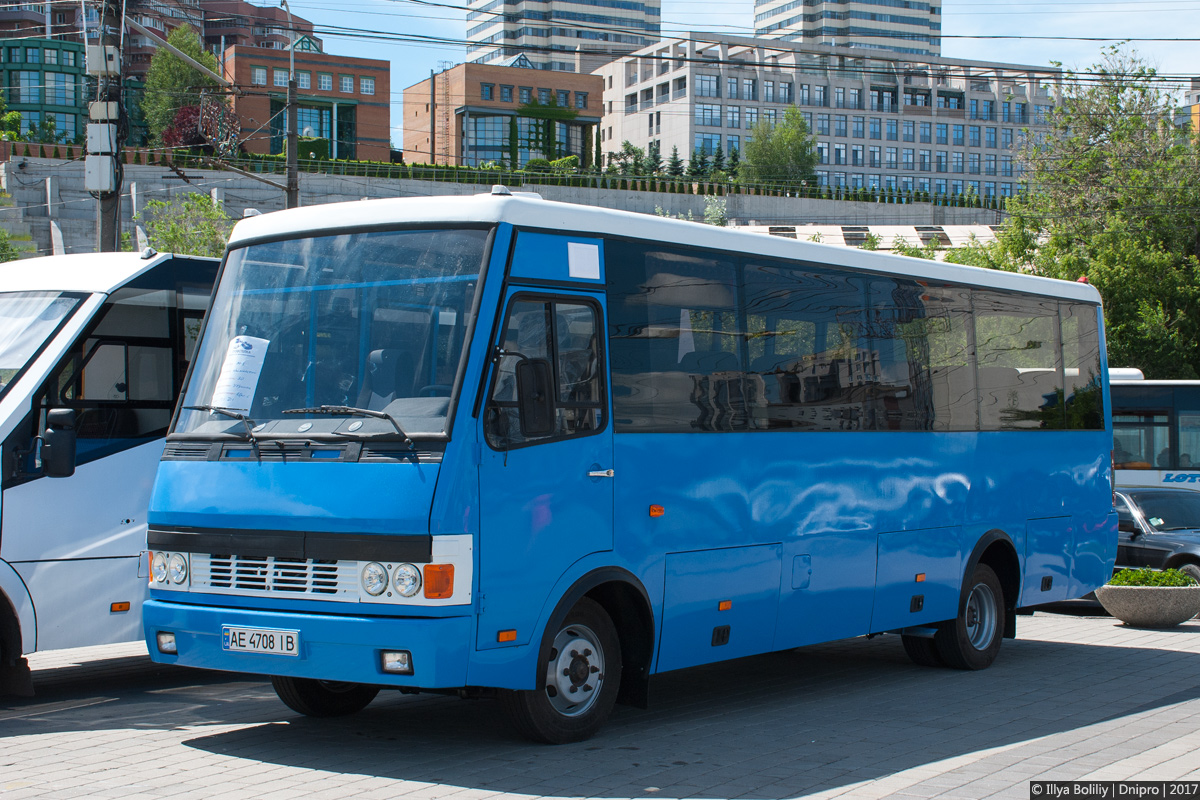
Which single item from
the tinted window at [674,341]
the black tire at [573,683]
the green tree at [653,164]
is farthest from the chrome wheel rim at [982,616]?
the green tree at [653,164]

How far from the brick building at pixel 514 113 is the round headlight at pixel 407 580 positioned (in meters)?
101

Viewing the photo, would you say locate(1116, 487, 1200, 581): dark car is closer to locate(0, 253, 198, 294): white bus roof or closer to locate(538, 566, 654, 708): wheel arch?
locate(538, 566, 654, 708): wheel arch

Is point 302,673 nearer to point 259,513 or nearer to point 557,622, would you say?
point 259,513

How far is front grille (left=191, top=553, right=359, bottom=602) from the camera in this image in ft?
21.4

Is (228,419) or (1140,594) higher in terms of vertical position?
(228,419)

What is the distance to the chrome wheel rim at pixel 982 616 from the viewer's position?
1099 centimetres

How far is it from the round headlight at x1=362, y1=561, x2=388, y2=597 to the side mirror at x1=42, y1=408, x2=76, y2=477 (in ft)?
8.74

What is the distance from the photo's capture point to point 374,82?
10656 cm

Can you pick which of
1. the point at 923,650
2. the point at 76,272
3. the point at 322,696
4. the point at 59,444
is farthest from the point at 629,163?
the point at 322,696

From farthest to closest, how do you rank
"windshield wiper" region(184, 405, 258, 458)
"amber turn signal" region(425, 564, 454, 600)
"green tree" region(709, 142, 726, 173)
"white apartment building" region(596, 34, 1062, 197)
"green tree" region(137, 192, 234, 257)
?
"white apartment building" region(596, 34, 1062, 197) < "green tree" region(709, 142, 726, 173) < "green tree" region(137, 192, 234, 257) < "windshield wiper" region(184, 405, 258, 458) < "amber turn signal" region(425, 564, 454, 600)

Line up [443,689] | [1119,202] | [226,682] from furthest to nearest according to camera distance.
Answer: [1119,202]
[226,682]
[443,689]

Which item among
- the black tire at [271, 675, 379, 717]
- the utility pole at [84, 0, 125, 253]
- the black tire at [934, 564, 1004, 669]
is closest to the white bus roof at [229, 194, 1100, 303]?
the black tire at [271, 675, 379, 717]

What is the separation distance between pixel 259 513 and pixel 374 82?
10468 cm

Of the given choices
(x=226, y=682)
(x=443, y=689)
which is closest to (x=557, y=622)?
(x=443, y=689)
